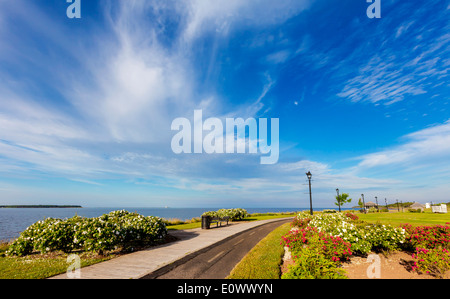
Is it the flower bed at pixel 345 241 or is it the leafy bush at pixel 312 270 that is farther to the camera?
the flower bed at pixel 345 241

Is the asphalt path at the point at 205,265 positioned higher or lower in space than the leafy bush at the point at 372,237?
lower

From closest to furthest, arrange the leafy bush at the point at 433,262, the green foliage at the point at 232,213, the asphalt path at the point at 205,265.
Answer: the leafy bush at the point at 433,262, the asphalt path at the point at 205,265, the green foliage at the point at 232,213

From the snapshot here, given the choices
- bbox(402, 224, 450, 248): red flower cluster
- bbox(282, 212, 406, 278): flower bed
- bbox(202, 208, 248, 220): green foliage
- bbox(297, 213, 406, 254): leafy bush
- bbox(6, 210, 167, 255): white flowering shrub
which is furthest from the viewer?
bbox(202, 208, 248, 220): green foliage

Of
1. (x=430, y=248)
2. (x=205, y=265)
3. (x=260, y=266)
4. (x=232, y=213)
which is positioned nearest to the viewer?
(x=260, y=266)

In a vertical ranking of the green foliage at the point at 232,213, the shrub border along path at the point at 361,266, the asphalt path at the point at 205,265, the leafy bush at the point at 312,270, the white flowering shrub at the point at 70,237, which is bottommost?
the green foliage at the point at 232,213

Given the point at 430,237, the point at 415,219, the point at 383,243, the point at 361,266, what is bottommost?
the point at 361,266

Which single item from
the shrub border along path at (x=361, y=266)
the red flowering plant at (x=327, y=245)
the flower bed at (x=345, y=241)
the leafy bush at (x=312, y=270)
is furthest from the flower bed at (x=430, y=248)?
the leafy bush at (x=312, y=270)

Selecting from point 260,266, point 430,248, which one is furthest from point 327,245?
point 430,248

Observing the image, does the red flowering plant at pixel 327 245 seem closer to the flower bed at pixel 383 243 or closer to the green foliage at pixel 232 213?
the flower bed at pixel 383 243

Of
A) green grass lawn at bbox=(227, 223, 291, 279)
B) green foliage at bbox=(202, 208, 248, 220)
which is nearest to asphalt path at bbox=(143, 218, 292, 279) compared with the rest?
green grass lawn at bbox=(227, 223, 291, 279)

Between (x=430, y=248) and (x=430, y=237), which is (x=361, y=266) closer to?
(x=430, y=248)

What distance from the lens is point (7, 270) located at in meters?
7.12

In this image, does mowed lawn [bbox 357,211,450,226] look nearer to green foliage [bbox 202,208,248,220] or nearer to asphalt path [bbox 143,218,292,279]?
asphalt path [bbox 143,218,292,279]
